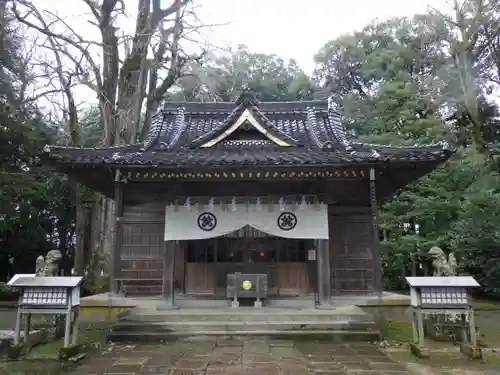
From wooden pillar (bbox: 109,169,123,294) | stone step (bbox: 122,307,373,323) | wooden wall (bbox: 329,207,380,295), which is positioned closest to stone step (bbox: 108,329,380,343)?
stone step (bbox: 122,307,373,323)

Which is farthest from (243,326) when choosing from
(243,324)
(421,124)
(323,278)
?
(421,124)

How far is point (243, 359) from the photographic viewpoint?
6.36 meters

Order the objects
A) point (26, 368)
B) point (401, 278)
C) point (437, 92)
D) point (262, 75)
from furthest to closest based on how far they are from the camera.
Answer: point (262, 75)
point (437, 92)
point (401, 278)
point (26, 368)

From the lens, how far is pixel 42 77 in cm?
1461

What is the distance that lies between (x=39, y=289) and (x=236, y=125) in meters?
6.67

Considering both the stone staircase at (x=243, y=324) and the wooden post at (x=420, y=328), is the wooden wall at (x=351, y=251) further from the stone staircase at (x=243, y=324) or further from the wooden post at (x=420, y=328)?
the wooden post at (x=420, y=328)

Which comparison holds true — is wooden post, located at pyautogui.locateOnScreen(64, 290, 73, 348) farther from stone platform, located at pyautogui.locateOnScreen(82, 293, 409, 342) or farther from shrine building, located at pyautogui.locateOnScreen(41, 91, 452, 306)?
shrine building, located at pyautogui.locateOnScreen(41, 91, 452, 306)

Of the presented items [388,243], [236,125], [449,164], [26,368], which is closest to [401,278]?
[388,243]

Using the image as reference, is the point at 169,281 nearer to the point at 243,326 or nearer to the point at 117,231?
the point at 117,231

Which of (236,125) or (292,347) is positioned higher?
(236,125)

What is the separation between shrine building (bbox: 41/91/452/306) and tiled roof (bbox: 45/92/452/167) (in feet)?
0.11

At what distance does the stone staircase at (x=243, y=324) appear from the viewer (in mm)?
7891

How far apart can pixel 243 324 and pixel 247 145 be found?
16.7 ft

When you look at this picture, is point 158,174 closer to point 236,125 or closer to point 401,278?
point 236,125
